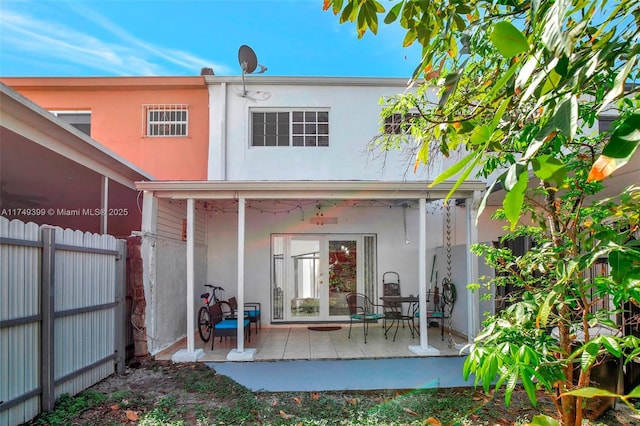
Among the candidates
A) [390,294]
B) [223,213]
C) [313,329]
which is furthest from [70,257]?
[390,294]

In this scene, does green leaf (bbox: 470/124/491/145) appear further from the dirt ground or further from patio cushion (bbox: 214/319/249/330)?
patio cushion (bbox: 214/319/249/330)

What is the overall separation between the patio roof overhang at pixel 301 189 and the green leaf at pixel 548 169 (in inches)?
212

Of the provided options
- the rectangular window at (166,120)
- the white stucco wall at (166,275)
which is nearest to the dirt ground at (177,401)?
the white stucco wall at (166,275)

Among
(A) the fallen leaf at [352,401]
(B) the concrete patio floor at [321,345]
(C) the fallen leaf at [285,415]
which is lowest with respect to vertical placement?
(B) the concrete patio floor at [321,345]

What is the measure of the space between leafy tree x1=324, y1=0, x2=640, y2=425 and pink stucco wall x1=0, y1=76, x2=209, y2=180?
695 cm

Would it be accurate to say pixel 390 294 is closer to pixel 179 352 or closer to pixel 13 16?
pixel 179 352

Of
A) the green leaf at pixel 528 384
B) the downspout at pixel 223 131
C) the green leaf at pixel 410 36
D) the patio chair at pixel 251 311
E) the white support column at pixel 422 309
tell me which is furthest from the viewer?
the downspout at pixel 223 131

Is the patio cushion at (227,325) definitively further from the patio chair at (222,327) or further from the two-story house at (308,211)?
the two-story house at (308,211)

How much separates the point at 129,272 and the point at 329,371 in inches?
128

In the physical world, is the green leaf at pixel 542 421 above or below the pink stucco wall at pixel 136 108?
below

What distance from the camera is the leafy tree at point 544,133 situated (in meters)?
0.74

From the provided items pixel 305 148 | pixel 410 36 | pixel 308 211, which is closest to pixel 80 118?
pixel 305 148

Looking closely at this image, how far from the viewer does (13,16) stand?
5340mm

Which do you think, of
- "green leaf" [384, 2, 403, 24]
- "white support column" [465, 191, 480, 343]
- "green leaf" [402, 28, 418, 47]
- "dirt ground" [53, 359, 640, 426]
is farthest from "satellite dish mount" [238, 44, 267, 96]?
"green leaf" [384, 2, 403, 24]
